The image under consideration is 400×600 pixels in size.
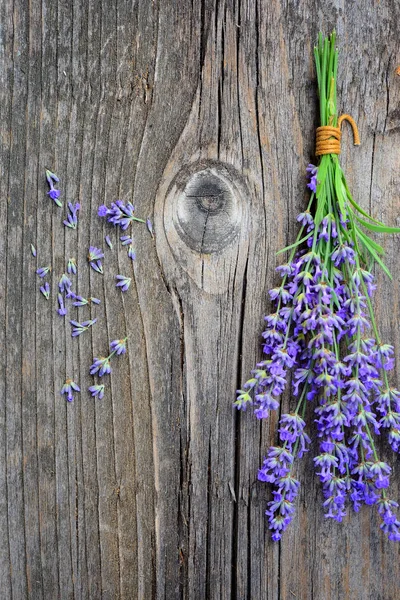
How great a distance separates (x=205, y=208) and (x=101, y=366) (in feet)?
1.39

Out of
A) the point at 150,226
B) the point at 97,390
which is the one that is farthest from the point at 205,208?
the point at 97,390

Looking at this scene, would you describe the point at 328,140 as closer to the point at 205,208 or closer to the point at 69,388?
the point at 205,208

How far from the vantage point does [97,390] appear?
1434 millimetres

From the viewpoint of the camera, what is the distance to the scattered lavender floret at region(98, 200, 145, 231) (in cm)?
141


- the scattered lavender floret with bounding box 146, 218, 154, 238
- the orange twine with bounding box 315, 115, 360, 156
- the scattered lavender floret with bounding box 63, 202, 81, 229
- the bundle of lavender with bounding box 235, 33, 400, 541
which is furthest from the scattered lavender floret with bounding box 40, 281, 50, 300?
the orange twine with bounding box 315, 115, 360, 156

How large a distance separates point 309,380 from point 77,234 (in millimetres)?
603

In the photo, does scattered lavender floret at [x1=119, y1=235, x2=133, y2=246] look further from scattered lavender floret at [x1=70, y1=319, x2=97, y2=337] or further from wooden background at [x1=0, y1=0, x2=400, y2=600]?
scattered lavender floret at [x1=70, y1=319, x2=97, y2=337]

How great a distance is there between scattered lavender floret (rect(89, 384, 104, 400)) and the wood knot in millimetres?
377

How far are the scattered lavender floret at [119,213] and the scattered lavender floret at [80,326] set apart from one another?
0.22 metres

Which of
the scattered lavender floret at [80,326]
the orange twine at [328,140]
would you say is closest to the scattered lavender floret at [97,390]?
the scattered lavender floret at [80,326]

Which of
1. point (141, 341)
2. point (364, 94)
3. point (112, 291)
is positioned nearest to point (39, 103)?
point (112, 291)

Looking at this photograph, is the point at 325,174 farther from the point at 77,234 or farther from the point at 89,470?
the point at 89,470

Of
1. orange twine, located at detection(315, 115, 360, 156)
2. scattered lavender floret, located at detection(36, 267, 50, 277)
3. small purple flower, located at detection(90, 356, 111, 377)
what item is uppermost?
orange twine, located at detection(315, 115, 360, 156)

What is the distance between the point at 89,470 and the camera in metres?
1.46
